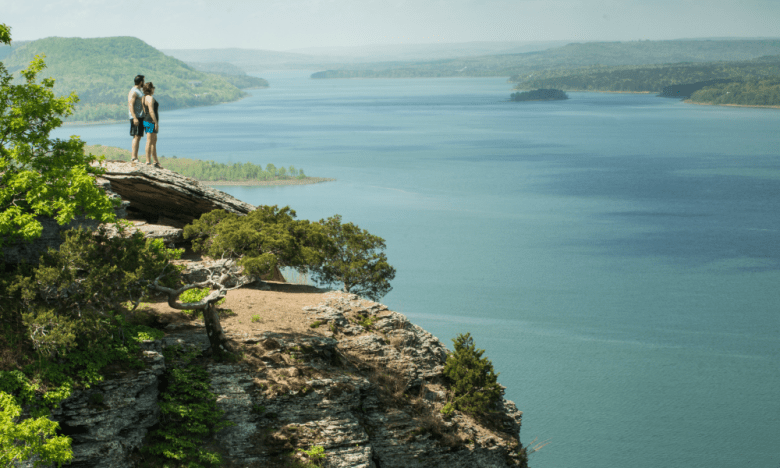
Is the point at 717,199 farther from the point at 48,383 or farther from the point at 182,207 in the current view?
the point at 48,383

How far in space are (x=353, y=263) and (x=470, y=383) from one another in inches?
372

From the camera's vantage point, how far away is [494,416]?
83.6 ft

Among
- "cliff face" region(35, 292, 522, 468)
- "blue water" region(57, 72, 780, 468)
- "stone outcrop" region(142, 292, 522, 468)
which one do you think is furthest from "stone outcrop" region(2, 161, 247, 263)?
"blue water" region(57, 72, 780, 468)

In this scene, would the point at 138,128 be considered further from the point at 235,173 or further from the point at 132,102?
the point at 235,173

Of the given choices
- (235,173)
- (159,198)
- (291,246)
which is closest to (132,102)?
(159,198)

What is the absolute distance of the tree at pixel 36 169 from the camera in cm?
1582

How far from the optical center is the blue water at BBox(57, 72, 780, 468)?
171 feet

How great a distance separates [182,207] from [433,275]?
59204 millimetres

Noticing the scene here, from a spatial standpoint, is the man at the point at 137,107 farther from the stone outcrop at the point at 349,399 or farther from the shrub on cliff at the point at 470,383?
the shrub on cliff at the point at 470,383

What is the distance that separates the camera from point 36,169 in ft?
54.6

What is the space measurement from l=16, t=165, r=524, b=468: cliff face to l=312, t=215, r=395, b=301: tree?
201 inches

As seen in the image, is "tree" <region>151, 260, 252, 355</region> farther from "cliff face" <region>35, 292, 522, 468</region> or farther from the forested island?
the forested island

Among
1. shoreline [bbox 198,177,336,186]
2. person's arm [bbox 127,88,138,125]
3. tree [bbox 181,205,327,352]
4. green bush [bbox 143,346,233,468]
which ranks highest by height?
Result: person's arm [bbox 127,88,138,125]

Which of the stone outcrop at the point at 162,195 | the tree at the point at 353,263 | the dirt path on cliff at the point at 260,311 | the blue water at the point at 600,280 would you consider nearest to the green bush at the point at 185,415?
the dirt path on cliff at the point at 260,311
